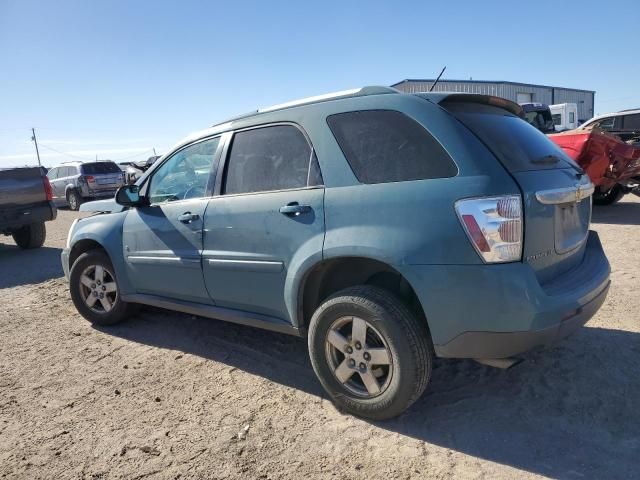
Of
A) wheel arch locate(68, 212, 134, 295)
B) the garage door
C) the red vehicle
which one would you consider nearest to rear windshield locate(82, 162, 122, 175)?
wheel arch locate(68, 212, 134, 295)

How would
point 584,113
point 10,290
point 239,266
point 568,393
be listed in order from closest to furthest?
point 568,393 → point 239,266 → point 10,290 → point 584,113

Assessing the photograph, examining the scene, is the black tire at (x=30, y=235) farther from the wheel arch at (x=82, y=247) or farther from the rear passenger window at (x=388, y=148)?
the rear passenger window at (x=388, y=148)

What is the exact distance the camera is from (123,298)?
438cm

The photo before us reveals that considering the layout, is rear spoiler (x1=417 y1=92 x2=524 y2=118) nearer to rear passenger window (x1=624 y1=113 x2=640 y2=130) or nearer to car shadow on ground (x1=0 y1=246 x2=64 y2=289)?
car shadow on ground (x1=0 y1=246 x2=64 y2=289)

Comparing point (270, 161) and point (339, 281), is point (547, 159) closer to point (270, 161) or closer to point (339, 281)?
point (339, 281)

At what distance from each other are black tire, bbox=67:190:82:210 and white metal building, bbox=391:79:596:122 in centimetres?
1776

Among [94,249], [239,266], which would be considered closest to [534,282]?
[239,266]

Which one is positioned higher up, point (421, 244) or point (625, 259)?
point (421, 244)

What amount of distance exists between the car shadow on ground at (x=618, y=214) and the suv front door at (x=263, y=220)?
7.17 meters

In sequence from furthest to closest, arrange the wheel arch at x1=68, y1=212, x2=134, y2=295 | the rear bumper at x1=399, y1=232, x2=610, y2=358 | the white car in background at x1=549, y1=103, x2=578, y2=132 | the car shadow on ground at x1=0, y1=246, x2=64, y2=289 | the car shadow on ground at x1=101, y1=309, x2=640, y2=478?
the white car in background at x1=549, y1=103, x2=578, y2=132, the car shadow on ground at x1=0, y1=246, x2=64, y2=289, the wheel arch at x1=68, y1=212, x2=134, y2=295, the car shadow on ground at x1=101, y1=309, x2=640, y2=478, the rear bumper at x1=399, y1=232, x2=610, y2=358

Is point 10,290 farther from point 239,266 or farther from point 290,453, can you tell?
point 290,453

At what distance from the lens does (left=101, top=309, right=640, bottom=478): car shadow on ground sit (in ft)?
7.89

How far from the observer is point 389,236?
2.52m

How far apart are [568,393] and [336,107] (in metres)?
2.28
